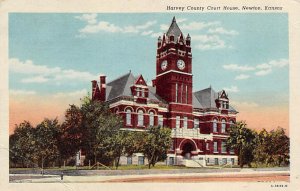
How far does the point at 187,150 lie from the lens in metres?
10.5

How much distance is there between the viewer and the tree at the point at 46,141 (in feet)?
28.4

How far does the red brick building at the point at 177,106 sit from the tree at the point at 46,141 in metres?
0.93

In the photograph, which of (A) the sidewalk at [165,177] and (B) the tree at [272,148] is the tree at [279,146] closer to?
(B) the tree at [272,148]

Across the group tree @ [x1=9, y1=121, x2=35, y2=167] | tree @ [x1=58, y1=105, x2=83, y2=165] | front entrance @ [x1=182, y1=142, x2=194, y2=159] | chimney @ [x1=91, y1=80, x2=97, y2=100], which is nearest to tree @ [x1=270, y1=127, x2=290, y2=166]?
front entrance @ [x1=182, y1=142, x2=194, y2=159]

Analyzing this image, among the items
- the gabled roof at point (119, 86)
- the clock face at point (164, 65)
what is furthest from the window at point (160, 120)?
the clock face at point (164, 65)

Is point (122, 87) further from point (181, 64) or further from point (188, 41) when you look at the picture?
point (188, 41)

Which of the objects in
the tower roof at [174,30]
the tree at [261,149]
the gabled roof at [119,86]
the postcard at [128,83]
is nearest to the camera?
the postcard at [128,83]

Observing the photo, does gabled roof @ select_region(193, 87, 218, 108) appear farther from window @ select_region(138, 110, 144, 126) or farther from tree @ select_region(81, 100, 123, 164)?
tree @ select_region(81, 100, 123, 164)

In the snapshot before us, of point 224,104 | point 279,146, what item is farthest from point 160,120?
point 279,146

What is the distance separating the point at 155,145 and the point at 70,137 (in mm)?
1508

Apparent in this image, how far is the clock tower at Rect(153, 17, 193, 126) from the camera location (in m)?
8.98
